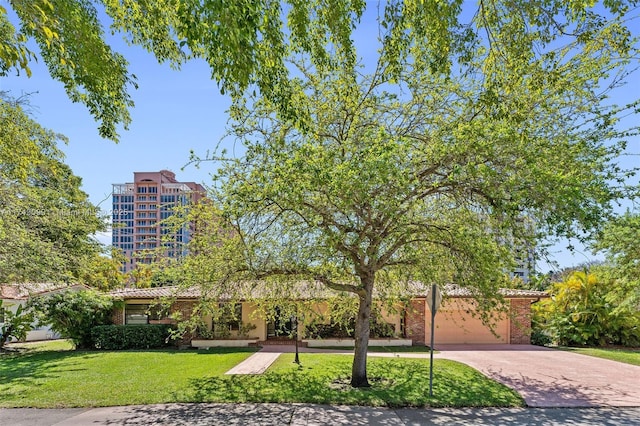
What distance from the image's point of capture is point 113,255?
65.8 feet

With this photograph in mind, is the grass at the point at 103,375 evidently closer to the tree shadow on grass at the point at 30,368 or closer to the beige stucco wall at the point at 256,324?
the tree shadow on grass at the point at 30,368

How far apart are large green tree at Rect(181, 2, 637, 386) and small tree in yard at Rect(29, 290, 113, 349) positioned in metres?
11.4

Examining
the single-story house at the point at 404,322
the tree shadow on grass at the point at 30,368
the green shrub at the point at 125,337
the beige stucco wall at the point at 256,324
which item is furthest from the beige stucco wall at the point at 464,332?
the tree shadow on grass at the point at 30,368

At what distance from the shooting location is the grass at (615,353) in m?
15.2

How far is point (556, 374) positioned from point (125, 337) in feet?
55.0

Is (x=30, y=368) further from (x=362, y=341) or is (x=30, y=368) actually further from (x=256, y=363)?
(x=362, y=341)

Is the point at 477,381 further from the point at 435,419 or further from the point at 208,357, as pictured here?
the point at 208,357

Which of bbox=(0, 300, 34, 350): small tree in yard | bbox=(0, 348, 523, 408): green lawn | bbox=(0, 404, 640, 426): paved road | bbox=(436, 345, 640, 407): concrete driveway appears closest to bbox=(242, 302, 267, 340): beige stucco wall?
bbox=(0, 348, 523, 408): green lawn

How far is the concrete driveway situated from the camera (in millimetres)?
9500

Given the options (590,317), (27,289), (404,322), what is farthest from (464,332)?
(27,289)

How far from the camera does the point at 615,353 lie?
16.8 meters

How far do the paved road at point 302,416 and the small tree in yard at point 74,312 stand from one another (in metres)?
10.2

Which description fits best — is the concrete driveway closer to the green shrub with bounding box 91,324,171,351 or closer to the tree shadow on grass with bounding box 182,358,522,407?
the tree shadow on grass with bounding box 182,358,522,407

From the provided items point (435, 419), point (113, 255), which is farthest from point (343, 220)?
point (113, 255)
